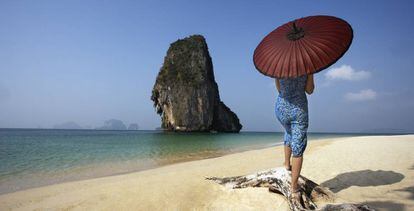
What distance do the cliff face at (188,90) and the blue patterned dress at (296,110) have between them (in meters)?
62.2

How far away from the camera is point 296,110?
3.70 m

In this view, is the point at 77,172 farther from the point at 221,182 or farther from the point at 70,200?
the point at 221,182

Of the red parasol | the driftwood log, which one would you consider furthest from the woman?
the red parasol

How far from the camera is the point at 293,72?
10.8ft

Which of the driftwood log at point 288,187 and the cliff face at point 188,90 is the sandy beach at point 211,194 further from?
the cliff face at point 188,90

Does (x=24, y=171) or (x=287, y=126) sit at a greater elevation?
(x=287, y=126)

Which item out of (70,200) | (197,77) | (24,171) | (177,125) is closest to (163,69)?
(197,77)

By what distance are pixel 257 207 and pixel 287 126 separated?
1273mm

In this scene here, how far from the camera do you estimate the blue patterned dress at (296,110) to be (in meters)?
3.69

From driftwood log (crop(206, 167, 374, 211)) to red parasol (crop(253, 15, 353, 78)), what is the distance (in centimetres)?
166

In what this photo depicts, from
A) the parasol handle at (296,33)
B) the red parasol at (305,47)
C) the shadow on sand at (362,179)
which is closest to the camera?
the red parasol at (305,47)

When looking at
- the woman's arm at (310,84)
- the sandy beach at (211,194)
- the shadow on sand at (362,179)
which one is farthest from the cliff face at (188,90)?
the woman's arm at (310,84)

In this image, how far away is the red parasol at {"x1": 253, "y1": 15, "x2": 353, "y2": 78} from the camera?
3.16m

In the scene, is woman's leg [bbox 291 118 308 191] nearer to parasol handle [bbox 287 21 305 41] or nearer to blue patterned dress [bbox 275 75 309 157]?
blue patterned dress [bbox 275 75 309 157]
